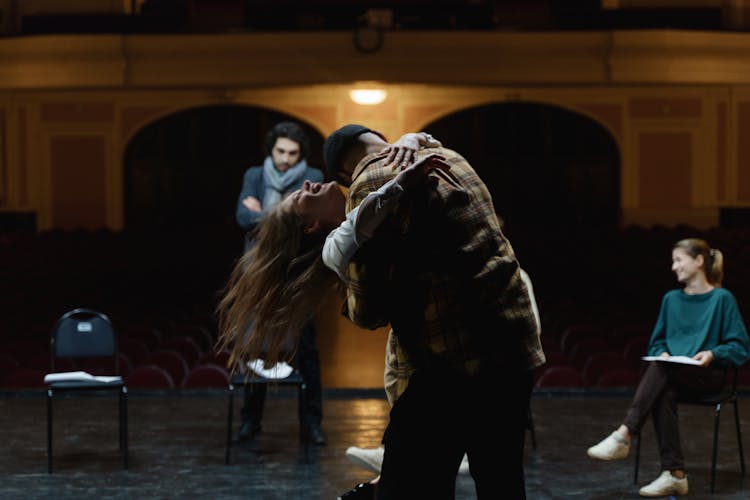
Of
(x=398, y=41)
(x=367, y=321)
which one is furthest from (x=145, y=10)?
(x=367, y=321)

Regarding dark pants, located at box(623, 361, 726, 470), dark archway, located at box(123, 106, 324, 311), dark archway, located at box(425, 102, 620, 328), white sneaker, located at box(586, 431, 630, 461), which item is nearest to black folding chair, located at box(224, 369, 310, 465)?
white sneaker, located at box(586, 431, 630, 461)

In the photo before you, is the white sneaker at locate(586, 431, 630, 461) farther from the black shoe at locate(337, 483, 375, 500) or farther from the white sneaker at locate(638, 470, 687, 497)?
the black shoe at locate(337, 483, 375, 500)

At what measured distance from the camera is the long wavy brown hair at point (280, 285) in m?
2.47

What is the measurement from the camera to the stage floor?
4.38 m

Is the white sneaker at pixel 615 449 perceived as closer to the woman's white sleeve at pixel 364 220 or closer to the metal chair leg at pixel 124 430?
the metal chair leg at pixel 124 430

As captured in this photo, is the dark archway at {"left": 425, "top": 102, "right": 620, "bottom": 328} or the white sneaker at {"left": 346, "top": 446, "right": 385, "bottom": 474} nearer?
the white sneaker at {"left": 346, "top": 446, "right": 385, "bottom": 474}

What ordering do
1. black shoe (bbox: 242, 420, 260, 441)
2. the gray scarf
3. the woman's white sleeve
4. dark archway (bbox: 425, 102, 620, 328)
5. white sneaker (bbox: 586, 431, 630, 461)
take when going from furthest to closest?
dark archway (bbox: 425, 102, 620, 328) → black shoe (bbox: 242, 420, 260, 441) → the gray scarf → white sneaker (bbox: 586, 431, 630, 461) → the woman's white sleeve

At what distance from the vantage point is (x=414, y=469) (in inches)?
90.3

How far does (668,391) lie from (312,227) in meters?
2.25

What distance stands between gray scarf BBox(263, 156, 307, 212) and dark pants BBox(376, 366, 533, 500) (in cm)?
281

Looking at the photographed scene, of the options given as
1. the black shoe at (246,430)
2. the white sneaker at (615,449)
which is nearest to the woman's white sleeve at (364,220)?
the white sneaker at (615,449)

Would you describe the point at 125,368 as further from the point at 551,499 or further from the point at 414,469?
the point at 414,469

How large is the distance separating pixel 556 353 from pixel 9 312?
15.9ft

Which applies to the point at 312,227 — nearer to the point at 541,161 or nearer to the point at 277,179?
the point at 277,179
